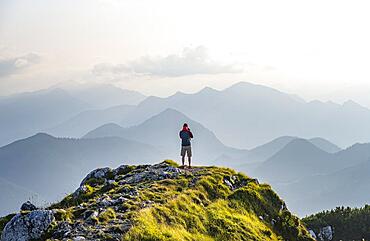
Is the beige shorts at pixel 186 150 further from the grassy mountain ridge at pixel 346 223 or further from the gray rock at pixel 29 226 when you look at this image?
the grassy mountain ridge at pixel 346 223

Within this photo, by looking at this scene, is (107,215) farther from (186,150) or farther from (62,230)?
(186,150)

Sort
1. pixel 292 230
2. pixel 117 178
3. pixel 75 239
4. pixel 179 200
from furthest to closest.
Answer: pixel 117 178, pixel 292 230, pixel 179 200, pixel 75 239

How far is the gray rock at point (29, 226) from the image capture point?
2039 cm

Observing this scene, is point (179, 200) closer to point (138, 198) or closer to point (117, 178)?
point (138, 198)

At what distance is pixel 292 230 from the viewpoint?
30812mm

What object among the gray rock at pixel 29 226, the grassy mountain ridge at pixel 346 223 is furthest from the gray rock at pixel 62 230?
the grassy mountain ridge at pixel 346 223

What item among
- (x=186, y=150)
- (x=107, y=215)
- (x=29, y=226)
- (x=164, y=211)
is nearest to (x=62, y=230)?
(x=29, y=226)

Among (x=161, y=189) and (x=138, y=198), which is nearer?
(x=138, y=198)

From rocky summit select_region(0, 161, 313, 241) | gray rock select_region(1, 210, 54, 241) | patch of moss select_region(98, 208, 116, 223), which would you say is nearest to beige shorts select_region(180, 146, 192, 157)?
rocky summit select_region(0, 161, 313, 241)

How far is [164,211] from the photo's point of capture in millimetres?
22344

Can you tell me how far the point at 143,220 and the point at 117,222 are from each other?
4.72 ft

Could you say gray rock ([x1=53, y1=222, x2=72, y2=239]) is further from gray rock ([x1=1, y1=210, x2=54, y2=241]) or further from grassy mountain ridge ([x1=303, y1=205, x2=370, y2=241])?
grassy mountain ridge ([x1=303, y1=205, x2=370, y2=241])

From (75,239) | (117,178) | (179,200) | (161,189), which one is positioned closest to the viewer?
(75,239)

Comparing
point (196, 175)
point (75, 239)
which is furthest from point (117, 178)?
point (75, 239)
